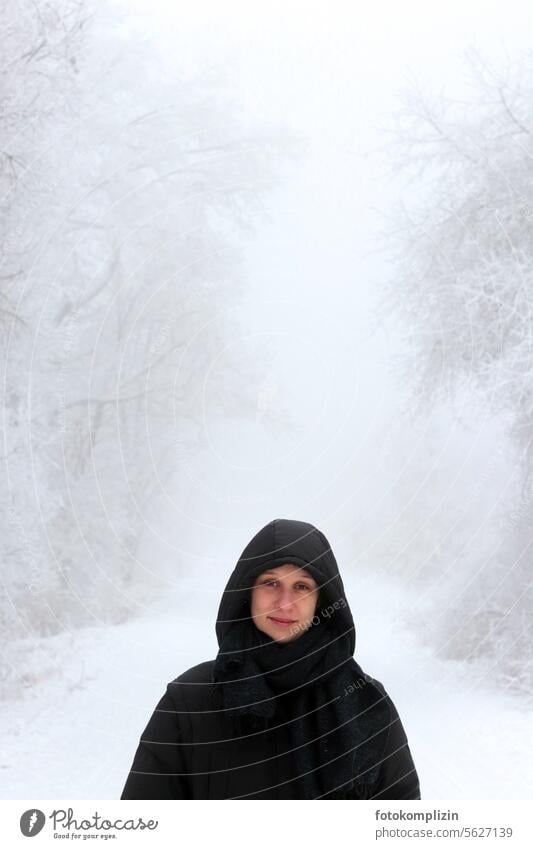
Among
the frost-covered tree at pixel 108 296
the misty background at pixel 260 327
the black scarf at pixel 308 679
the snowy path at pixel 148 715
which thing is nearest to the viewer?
the black scarf at pixel 308 679

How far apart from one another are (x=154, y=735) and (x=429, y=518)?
113 inches

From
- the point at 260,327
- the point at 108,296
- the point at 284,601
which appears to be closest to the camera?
the point at 284,601

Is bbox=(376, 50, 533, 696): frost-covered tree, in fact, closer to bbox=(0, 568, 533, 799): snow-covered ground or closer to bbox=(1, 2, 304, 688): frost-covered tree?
bbox=(0, 568, 533, 799): snow-covered ground

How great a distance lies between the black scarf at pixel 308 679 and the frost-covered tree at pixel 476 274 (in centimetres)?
275

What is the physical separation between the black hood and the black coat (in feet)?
0.42

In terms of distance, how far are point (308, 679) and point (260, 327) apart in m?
A: 2.83

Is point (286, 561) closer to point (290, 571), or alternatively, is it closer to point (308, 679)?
point (290, 571)

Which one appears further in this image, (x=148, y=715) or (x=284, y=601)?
(x=148, y=715)

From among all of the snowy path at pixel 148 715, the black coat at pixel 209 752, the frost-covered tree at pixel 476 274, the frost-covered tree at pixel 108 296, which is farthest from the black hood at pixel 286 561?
the frost-covered tree at pixel 476 274

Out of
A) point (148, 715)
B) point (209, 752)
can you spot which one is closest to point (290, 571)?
point (209, 752)

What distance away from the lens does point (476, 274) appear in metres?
Answer: 5.03

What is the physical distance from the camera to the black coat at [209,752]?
212cm

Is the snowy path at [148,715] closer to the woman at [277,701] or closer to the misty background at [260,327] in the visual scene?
the misty background at [260,327]

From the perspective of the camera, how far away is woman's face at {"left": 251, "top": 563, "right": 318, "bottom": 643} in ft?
7.11
